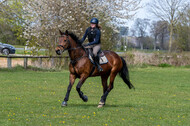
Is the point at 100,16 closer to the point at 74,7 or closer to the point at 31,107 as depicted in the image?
the point at 74,7

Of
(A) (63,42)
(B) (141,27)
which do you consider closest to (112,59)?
(A) (63,42)

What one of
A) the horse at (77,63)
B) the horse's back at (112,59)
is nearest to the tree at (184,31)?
the horse's back at (112,59)

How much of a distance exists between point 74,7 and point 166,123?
21109mm

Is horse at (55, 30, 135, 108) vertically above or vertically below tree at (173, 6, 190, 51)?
below

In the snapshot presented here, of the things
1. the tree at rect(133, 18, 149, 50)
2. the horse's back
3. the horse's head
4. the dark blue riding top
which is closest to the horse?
the horse's head

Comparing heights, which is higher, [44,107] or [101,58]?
[101,58]

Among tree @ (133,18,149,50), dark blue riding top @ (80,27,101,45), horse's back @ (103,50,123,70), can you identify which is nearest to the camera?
dark blue riding top @ (80,27,101,45)

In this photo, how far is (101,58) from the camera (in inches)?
437

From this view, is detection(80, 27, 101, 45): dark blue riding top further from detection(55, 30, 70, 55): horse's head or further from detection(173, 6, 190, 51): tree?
detection(173, 6, 190, 51): tree

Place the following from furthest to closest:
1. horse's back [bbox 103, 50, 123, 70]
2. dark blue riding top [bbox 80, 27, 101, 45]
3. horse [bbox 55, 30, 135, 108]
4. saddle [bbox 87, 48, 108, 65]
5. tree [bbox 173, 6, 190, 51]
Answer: tree [bbox 173, 6, 190, 51]
horse's back [bbox 103, 50, 123, 70]
saddle [bbox 87, 48, 108, 65]
dark blue riding top [bbox 80, 27, 101, 45]
horse [bbox 55, 30, 135, 108]

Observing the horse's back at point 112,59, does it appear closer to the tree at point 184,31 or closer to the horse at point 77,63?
the horse at point 77,63

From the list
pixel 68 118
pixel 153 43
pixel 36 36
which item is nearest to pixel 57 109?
pixel 68 118

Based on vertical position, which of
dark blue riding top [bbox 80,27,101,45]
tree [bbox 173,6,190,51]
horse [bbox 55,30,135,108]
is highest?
tree [bbox 173,6,190,51]

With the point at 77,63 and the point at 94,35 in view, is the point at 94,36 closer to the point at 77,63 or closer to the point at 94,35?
the point at 94,35
